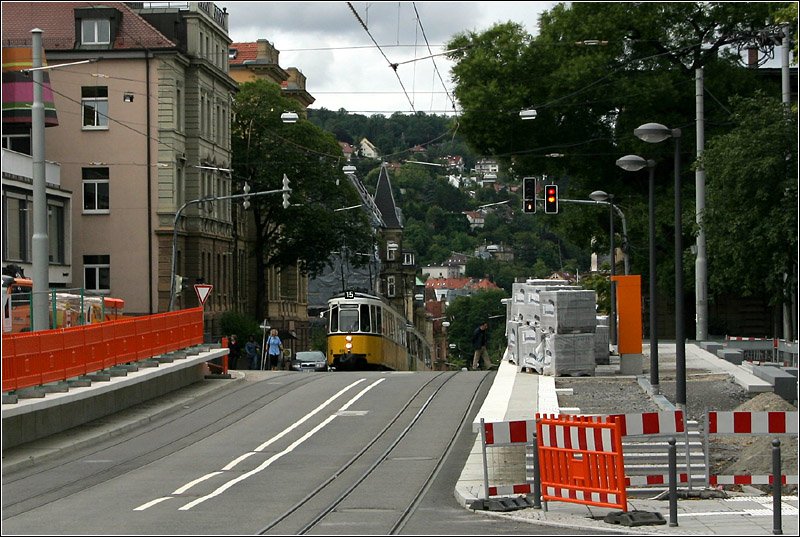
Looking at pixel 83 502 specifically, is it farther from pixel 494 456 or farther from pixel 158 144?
pixel 158 144

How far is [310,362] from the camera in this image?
56.9m

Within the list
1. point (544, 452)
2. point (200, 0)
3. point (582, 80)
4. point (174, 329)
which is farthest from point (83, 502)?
point (200, 0)

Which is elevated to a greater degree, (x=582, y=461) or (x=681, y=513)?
(x=582, y=461)

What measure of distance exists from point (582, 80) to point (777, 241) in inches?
975

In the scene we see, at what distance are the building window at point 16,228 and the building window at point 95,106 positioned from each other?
38.3ft

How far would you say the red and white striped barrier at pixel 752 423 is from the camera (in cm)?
1609

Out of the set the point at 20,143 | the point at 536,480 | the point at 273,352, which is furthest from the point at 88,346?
the point at 20,143

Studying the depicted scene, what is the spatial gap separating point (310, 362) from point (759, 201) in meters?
33.1

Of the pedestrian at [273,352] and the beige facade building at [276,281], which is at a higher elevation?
the beige facade building at [276,281]

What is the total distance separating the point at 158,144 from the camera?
64.4m

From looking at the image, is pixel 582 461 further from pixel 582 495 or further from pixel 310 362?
pixel 310 362

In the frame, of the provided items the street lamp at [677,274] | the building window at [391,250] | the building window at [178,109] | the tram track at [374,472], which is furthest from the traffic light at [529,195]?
the building window at [391,250]

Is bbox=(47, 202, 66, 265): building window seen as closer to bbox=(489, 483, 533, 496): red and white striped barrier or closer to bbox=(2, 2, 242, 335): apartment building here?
bbox=(2, 2, 242, 335): apartment building

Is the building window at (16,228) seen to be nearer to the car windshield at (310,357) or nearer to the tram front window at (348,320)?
the tram front window at (348,320)
